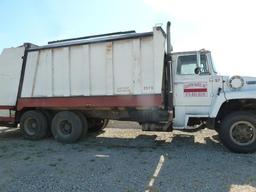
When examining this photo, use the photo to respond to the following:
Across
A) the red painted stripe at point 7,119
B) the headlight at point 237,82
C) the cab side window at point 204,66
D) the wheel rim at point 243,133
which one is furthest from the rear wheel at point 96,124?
the headlight at point 237,82

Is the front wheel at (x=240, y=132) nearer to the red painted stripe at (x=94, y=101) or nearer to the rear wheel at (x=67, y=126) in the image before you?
the red painted stripe at (x=94, y=101)

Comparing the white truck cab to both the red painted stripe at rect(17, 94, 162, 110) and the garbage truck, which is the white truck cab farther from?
the red painted stripe at rect(17, 94, 162, 110)

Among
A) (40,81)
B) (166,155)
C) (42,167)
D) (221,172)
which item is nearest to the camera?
(221,172)

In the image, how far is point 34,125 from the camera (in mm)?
10523

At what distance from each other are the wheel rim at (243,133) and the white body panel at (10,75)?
24.0 ft

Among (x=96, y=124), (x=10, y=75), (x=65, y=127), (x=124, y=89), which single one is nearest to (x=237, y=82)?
(x=124, y=89)

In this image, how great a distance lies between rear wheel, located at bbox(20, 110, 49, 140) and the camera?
33.9ft

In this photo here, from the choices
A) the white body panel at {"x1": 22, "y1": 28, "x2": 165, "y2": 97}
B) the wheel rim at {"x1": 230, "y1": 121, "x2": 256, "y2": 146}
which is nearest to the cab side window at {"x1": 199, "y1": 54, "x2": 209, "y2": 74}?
the white body panel at {"x1": 22, "y1": 28, "x2": 165, "y2": 97}

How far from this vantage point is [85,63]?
31.5 ft

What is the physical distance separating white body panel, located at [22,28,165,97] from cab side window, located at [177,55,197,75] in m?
0.67

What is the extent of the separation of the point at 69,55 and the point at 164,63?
3.16 m

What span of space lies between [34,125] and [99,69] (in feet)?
10.6

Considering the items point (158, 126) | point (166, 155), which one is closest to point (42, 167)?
point (166, 155)

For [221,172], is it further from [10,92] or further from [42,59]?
[10,92]
